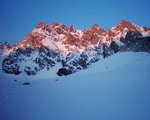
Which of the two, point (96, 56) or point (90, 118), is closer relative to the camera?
point (90, 118)

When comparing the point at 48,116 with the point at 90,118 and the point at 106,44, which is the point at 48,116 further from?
the point at 106,44

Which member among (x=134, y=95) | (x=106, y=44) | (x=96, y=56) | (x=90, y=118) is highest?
(x=106, y=44)

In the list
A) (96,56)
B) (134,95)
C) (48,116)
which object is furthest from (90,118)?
(96,56)

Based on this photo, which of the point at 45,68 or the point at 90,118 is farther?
the point at 45,68

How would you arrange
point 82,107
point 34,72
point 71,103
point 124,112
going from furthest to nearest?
point 34,72, point 71,103, point 82,107, point 124,112

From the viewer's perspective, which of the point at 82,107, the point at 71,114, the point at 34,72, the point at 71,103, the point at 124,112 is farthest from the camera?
the point at 34,72

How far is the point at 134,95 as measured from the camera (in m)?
9.13

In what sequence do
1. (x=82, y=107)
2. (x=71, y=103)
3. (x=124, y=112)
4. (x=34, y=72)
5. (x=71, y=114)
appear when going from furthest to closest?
1. (x=34, y=72)
2. (x=71, y=103)
3. (x=82, y=107)
4. (x=71, y=114)
5. (x=124, y=112)

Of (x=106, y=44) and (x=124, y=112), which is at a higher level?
(x=106, y=44)

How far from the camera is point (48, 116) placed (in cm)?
827

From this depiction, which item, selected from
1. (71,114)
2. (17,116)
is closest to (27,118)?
(17,116)

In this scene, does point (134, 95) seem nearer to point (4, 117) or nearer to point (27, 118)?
point (27, 118)

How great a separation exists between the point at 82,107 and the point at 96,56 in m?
183

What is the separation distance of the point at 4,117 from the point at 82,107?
383 centimetres
